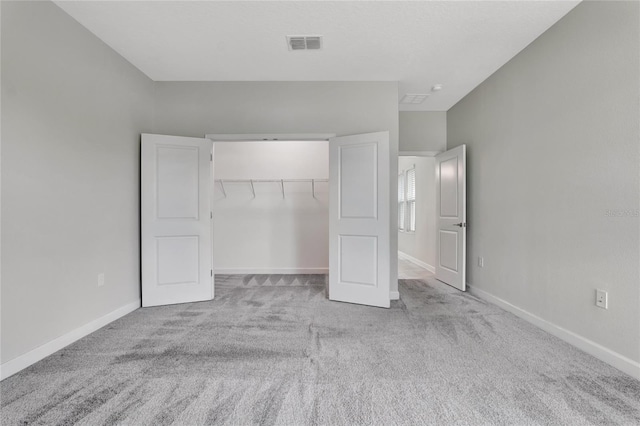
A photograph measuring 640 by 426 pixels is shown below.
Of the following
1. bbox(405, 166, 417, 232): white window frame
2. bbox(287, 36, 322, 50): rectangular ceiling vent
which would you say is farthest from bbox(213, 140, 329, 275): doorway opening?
bbox(405, 166, 417, 232): white window frame

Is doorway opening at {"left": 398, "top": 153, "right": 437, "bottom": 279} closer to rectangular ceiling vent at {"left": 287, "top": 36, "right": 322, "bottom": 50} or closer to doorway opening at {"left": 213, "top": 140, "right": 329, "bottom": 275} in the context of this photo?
doorway opening at {"left": 213, "top": 140, "right": 329, "bottom": 275}

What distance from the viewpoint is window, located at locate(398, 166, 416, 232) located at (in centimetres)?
657

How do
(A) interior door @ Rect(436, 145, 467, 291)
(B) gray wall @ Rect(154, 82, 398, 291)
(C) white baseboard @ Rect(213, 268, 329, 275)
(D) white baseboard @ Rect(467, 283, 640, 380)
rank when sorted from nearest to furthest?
(D) white baseboard @ Rect(467, 283, 640, 380) → (B) gray wall @ Rect(154, 82, 398, 291) → (A) interior door @ Rect(436, 145, 467, 291) → (C) white baseboard @ Rect(213, 268, 329, 275)

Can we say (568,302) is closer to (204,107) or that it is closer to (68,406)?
(68,406)

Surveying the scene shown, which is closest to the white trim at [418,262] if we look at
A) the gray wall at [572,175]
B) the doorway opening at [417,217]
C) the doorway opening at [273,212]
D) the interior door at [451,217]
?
the doorway opening at [417,217]

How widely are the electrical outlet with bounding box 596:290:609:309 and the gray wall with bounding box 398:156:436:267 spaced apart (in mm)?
3161

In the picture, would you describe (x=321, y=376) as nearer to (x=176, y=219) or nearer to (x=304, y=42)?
(x=176, y=219)

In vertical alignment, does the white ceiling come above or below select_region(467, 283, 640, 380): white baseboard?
above

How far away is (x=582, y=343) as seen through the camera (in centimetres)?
225

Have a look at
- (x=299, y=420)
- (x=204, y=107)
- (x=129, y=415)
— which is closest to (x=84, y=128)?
(x=204, y=107)

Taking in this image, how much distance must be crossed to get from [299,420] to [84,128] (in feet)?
9.37

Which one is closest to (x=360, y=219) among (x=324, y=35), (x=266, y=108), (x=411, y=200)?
(x=266, y=108)

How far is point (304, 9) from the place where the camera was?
93.1 inches

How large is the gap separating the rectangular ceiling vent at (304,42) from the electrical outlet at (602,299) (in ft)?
10.00
